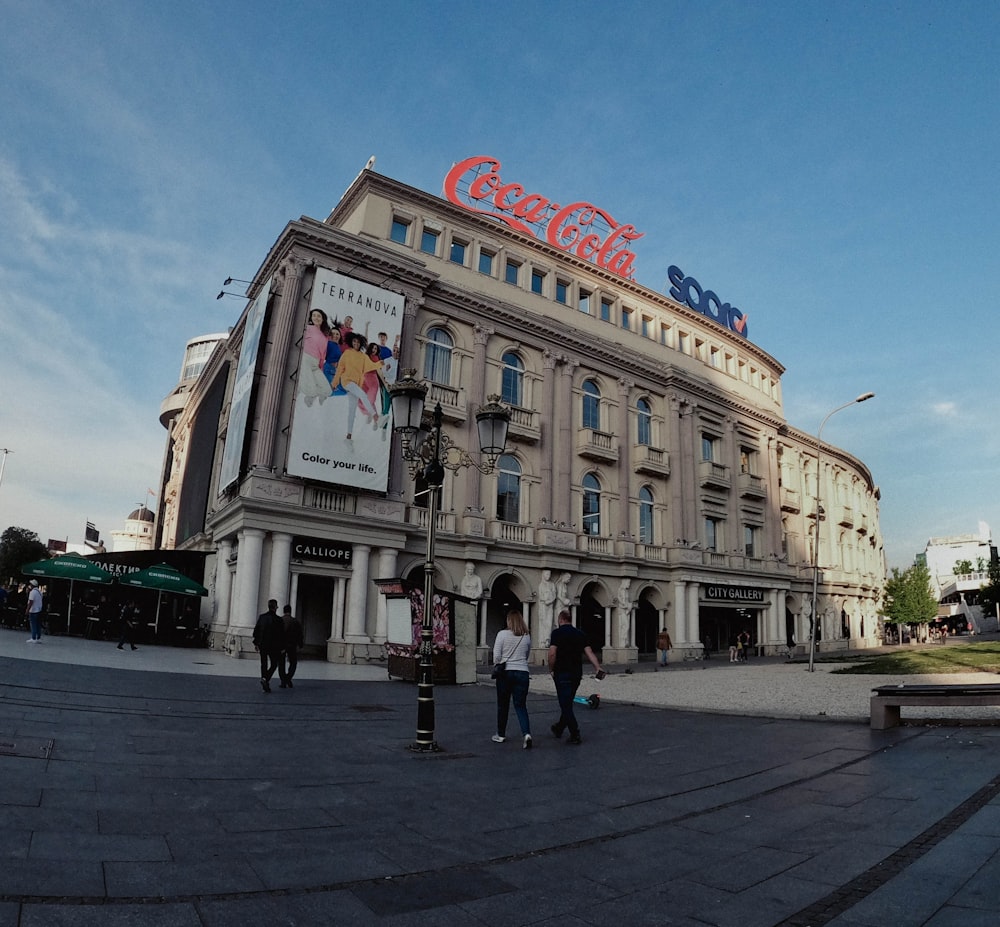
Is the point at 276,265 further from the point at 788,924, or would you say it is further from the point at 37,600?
the point at 788,924

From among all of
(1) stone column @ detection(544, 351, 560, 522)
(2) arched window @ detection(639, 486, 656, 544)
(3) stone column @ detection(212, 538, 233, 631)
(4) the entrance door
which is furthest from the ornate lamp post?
(2) arched window @ detection(639, 486, 656, 544)

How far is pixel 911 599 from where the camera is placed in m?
52.9

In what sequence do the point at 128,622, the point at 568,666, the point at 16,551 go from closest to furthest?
the point at 568,666 → the point at 128,622 → the point at 16,551

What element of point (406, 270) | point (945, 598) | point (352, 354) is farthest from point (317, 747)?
point (945, 598)

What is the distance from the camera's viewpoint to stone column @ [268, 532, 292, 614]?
23000 millimetres

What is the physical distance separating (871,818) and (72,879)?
18.8 feet

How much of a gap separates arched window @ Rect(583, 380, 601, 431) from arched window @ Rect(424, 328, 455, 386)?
7.85 m

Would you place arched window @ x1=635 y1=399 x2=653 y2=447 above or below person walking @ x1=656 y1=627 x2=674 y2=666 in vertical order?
above

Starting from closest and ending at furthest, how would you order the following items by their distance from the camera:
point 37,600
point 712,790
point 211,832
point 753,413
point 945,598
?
1. point 211,832
2. point 712,790
3. point 37,600
4. point 753,413
5. point 945,598

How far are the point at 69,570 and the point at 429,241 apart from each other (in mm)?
19051

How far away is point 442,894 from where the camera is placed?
3990 mm

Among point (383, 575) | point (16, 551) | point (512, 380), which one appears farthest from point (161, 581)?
point (16, 551)

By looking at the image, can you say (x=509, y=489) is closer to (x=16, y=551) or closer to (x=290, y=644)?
(x=290, y=644)

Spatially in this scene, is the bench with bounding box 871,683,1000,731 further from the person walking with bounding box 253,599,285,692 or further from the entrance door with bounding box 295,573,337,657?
the entrance door with bounding box 295,573,337,657
